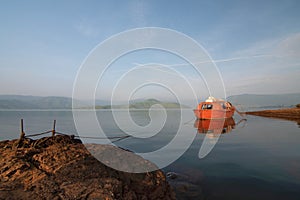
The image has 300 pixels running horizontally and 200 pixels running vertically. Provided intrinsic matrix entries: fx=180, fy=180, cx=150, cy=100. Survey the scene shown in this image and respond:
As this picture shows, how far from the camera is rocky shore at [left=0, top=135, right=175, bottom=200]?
432cm

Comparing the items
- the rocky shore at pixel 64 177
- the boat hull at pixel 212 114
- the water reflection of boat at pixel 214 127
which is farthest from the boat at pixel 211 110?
the rocky shore at pixel 64 177

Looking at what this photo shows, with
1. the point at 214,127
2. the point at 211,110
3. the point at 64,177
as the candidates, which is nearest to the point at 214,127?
the point at 214,127

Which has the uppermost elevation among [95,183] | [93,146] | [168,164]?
→ [93,146]

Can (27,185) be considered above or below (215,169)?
above

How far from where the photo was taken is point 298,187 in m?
7.57

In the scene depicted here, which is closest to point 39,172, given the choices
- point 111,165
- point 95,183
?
point 95,183

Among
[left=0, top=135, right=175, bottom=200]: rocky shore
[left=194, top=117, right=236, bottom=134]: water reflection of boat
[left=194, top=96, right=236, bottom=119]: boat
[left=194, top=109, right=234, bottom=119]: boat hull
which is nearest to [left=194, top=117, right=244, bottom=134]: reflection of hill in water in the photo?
[left=194, top=117, right=236, bottom=134]: water reflection of boat

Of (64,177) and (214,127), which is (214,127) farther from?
(64,177)

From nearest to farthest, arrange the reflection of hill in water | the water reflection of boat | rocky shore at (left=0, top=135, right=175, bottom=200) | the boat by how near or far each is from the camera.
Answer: rocky shore at (left=0, top=135, right=175, bottom=200)
the reflection of hill in water
the water reflection of boat
the boat

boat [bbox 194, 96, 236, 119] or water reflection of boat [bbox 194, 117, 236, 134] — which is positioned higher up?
boat [bbox 194, 96, 236, 119]

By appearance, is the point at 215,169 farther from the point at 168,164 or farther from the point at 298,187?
the point at 298,187

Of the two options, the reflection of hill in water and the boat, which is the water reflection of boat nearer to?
the reflection of hill in water

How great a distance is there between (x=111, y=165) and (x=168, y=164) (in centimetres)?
593

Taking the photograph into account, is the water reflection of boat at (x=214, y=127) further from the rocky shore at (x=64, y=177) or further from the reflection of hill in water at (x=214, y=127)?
the rocky shore at (x=64, y=177)
